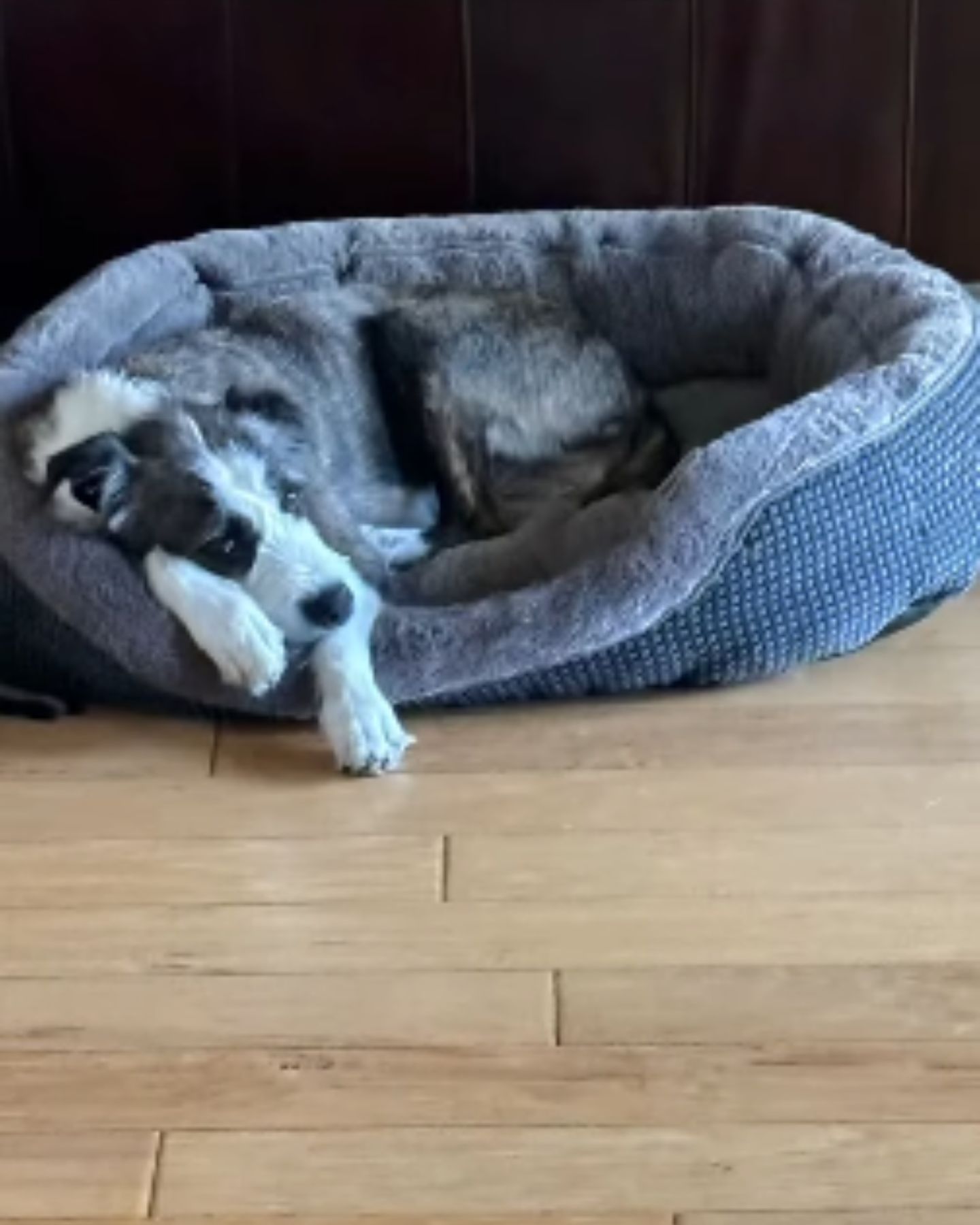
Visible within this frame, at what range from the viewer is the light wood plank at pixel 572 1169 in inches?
75.1

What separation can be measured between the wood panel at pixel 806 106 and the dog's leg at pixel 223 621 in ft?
3.98

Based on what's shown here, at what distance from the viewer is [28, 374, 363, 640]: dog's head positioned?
8.63ft

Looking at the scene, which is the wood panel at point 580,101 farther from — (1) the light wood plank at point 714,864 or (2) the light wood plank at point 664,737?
(1) the light wood plank at point 714,864

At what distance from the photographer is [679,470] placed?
8.64 ft

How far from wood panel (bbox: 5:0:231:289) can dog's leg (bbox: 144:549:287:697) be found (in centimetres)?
96

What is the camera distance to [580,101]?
11.0 feet

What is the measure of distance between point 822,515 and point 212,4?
1322 millimetres

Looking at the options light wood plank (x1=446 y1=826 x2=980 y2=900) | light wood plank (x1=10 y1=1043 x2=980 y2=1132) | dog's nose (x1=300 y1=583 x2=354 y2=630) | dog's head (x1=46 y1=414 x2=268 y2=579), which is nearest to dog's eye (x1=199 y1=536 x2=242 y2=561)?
dog's head (x1=46 y1=414 x2=268 y2=579)

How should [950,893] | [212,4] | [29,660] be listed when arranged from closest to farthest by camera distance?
[950,893] < [29,660] < [212,4]

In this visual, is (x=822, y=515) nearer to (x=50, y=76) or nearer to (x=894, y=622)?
(x=894, y=622)

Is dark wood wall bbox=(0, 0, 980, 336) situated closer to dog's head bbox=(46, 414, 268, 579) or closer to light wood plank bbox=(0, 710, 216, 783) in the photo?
dog's head bbox=(46, 414, 268, 579)

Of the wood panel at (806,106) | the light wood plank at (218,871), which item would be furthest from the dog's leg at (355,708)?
the wood panel at (806,106)

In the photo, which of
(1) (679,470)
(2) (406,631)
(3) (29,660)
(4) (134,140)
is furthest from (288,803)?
(4) (134,140)

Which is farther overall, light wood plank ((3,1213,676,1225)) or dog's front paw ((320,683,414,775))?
dog's front paw ((320,683,414,775))
